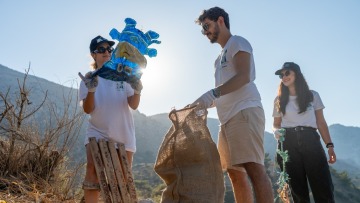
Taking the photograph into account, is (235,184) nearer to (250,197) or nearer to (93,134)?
(250,197)

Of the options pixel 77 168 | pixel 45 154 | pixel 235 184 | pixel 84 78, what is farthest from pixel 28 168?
pixel 235 184

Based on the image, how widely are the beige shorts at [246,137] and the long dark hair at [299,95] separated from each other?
1.24 m

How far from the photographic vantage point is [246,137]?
2432 millimetres

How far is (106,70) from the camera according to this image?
91.3 inches

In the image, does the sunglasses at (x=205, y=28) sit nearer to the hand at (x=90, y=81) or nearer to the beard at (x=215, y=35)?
the beard at (x=215, y=35)

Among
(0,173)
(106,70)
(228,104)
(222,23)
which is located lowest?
(0,173)

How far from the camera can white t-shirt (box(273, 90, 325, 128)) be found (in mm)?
3508

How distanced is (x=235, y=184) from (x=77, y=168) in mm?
2712

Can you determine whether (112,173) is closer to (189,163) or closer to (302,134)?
(189,163)

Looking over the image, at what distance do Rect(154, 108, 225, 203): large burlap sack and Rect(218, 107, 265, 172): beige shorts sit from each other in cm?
32

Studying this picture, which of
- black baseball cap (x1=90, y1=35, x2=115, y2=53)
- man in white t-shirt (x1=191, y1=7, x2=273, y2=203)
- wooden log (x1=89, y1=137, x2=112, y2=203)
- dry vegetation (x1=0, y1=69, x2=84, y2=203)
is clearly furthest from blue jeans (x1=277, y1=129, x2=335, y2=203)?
dry vegetation (x1=0, y1=69, x2=84, y2=203)

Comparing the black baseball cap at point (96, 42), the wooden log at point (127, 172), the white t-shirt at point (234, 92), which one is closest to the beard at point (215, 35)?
the white t-shirt at point (234, 92)

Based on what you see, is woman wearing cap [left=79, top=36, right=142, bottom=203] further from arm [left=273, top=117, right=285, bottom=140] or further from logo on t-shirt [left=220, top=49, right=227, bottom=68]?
arm [left=273, top=117, right=285, bottom=140]

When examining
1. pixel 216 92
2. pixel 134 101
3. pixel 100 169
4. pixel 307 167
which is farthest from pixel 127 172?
pixel 307 167
